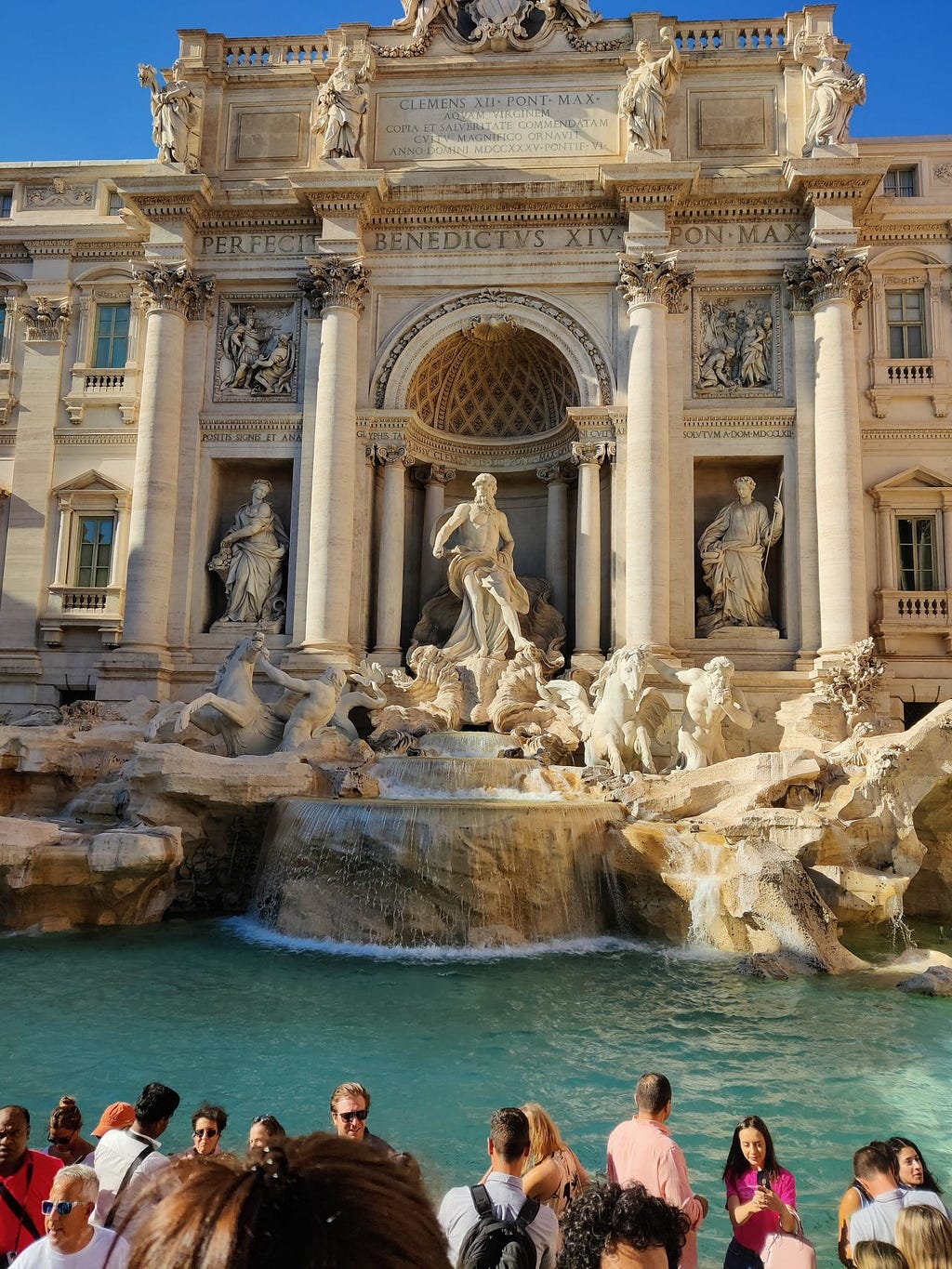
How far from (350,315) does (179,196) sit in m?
4.08

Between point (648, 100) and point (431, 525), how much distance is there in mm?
8944

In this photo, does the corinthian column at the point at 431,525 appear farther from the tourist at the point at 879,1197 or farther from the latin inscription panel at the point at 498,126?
the tourist at the point at 879,1197

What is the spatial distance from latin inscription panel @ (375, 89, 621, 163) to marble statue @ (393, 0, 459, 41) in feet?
4.52

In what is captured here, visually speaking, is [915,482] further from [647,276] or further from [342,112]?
[342,112]

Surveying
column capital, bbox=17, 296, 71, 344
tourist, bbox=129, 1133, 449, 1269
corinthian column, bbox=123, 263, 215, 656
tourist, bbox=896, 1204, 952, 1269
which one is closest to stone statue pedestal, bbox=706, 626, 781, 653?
corinthian column, bbox=123, 263, 215, 656

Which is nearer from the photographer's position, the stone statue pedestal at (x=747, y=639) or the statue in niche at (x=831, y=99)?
the stone statue pedestal at (x=747, y=639)

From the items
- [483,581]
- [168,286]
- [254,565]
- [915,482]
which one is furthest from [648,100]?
[254,565]

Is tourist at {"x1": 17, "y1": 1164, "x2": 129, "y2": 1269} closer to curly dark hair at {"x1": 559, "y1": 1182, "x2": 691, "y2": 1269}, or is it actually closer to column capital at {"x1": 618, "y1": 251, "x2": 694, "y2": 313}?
curly dark hair at {"x1": 559, "y1": 1182, "x2": 691, "y2": 1269}

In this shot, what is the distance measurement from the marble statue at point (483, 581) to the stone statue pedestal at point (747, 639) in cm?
359

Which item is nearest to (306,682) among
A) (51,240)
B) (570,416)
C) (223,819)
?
(223,819)

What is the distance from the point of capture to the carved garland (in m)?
18.9

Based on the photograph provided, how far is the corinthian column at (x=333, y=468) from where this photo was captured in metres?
18.1

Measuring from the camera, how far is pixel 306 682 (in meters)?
15.4

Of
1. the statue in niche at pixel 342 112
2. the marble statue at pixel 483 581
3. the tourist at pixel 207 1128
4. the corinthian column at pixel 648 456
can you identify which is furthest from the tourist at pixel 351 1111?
the statue in niche at pixel 342 112
